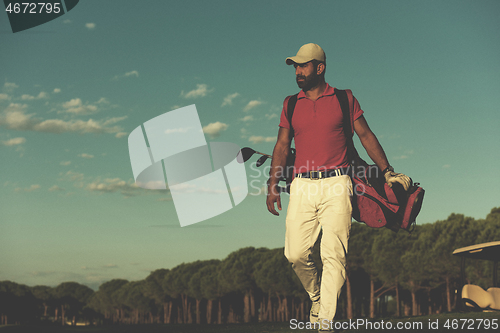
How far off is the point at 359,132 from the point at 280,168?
3.98 feet

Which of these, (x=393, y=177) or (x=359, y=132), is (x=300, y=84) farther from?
(x=393, y=177)

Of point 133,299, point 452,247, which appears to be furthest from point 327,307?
point 133,299

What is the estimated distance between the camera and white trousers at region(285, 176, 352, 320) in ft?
19.8

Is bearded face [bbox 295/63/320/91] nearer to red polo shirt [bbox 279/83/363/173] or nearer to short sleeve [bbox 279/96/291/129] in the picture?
red polo shirt [bbox 279/83/363/173]

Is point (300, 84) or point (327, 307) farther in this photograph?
point (300, 84)

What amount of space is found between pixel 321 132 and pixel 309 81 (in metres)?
0.75

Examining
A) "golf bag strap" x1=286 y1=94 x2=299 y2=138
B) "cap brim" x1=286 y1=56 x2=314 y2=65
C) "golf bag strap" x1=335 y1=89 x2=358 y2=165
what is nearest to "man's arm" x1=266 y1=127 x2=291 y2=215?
"golf bag strap" x1=286 y1=94 x2=299 y2=138

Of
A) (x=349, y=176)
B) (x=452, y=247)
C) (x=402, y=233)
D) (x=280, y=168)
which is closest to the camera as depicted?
(x=349, y=176)

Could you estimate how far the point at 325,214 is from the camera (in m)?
6.28

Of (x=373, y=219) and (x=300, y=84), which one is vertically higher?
(x=300, y=84)

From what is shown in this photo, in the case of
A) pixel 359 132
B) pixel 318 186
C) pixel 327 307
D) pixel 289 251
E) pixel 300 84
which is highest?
pixel 300 84

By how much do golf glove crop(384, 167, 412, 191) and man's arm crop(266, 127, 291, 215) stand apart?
143 centimetres

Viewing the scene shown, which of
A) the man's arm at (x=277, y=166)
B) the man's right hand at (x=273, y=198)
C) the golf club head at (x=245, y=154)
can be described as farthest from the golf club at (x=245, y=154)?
the man's right hand at (x=273, y=198)

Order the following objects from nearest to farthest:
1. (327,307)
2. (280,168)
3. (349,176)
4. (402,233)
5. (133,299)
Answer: (327,307) < (349,176) < (280,168) < (402,233) < (133,299)
